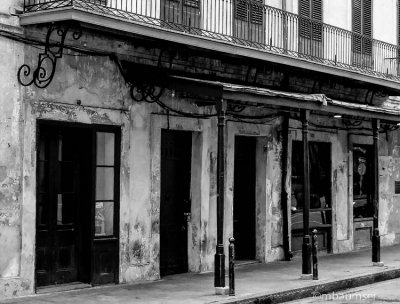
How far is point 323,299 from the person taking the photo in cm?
1215

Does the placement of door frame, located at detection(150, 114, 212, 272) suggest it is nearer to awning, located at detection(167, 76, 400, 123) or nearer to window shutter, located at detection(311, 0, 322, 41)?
awning, located at detection(167, 76, 400, 123)

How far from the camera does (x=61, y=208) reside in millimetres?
11984

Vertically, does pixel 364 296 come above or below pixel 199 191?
below

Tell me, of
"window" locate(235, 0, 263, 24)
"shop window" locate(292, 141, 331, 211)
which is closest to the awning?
"shop window" locate(292, 141, 331, 211)

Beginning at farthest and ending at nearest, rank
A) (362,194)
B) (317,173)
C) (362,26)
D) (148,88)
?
(362,26) < (362,194) < (317,173) < (148,88)

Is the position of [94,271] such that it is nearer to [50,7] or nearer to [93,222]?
[93,222]

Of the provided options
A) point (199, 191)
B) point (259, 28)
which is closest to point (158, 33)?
point (199, 191)

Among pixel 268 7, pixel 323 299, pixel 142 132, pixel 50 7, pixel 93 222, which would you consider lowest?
pixel 323 299

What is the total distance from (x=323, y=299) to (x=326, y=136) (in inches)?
254

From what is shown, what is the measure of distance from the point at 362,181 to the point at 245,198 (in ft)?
15.2

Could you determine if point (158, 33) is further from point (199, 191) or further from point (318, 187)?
point (318, 187)

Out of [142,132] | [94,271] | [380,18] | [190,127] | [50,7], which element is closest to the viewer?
[50,7]

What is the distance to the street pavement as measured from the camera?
38.6 feet

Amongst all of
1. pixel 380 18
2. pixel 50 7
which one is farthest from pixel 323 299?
pixel 380 18
